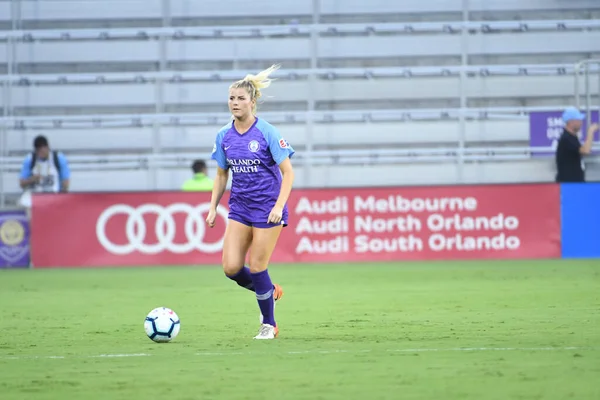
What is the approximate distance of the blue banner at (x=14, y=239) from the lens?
20.7 m

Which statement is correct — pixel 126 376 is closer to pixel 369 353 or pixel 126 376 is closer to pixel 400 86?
pixel 369 353

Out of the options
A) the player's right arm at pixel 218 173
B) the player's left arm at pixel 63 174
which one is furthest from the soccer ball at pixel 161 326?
the player's left arm at pixel 63 174

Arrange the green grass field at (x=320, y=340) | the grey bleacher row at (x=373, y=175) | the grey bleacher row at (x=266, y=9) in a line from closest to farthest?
the green grass field at (x=320, y=340) → the grey bleacher row at (x=373, y=175) → the grey bleacher row at (x=266, y=9)

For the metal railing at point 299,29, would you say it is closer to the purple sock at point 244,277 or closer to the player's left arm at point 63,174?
the player's left arm at point 63,174

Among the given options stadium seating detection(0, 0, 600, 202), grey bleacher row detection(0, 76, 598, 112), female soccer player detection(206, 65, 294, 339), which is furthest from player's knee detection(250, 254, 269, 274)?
grey bleacher row detection(0, 76, 598, 112)

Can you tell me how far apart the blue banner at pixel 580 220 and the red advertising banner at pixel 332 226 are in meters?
0.15

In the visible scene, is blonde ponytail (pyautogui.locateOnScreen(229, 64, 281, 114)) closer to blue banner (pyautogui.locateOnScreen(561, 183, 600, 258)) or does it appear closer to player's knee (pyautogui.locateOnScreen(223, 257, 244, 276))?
player's knee (pyautogui.locateOnScreen(223, 257, 244, 276))

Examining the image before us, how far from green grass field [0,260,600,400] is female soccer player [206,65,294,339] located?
520 millimetres

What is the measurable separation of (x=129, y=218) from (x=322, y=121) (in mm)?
5101

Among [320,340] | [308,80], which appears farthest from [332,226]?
[320,340]

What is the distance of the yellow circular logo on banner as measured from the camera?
20703 millimetres

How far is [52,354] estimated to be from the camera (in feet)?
28.0

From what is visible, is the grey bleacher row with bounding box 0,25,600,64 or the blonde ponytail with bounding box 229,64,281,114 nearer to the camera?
the blonde ponytail with bounding box 229,64,281,114

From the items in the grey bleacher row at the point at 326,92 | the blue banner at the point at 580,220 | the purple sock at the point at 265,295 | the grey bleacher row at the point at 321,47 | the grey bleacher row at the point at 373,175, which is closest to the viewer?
the purple sock at the point at 265,295
